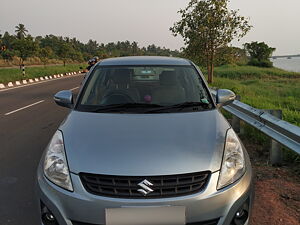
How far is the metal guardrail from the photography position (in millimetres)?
3447

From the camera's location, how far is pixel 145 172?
204 centimetres

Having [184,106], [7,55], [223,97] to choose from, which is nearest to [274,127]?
[223,97]

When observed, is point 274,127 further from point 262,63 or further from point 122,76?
point 262,63

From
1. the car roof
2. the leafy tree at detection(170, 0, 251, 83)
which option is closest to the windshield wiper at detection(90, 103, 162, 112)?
the car roof

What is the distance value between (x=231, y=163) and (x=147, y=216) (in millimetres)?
755

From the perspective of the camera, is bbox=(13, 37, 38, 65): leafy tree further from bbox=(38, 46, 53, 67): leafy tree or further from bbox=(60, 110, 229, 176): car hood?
bbox=(60, 110, 229, 176): car hood

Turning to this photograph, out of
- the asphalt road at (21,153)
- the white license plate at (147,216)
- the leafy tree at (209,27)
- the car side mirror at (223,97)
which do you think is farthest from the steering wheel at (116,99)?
the leafy tree at (209,27)

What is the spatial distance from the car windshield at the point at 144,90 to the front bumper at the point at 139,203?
1.08 m

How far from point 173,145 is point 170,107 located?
85cm

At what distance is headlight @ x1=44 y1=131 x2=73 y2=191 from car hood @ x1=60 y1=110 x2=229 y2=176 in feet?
0.16

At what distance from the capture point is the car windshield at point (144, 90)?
312 cm

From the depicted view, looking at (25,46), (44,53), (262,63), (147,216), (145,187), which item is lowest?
(262,63)

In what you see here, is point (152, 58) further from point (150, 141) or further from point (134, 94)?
point (150, 141)

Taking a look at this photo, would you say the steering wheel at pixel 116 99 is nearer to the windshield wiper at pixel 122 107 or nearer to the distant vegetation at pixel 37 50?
the windshield wiper at pixel 122 107
